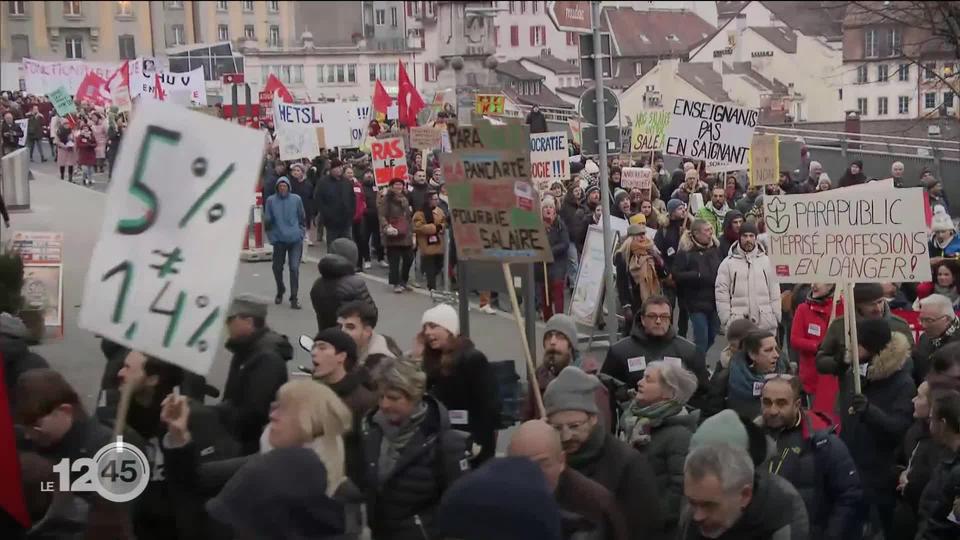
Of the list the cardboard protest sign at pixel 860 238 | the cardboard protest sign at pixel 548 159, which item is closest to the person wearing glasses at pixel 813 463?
the cardboard protest sign at pixel 860 238

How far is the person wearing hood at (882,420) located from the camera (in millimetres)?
7297

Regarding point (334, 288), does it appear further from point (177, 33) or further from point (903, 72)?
point (177, 33)

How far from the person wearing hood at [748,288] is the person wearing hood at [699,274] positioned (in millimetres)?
1174

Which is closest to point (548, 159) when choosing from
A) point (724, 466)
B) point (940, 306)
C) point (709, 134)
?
point (709, 134)

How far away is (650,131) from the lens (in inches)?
795

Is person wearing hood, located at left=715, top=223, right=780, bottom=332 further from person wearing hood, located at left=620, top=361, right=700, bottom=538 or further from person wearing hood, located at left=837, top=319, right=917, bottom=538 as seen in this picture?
person wearing hood, located at left=620, top=361, right=700, bottom=538

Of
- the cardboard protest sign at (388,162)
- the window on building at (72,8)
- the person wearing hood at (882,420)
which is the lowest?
the person wearing hood at (882,420)

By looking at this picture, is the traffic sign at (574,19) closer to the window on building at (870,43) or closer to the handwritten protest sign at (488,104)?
the handwritten protest sign at (488,104)

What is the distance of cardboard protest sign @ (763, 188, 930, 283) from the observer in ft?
28.3

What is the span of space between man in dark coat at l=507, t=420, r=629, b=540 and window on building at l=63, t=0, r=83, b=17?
2592 inches

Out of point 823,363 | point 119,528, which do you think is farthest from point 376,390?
point 823,363

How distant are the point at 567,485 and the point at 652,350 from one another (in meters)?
2.99

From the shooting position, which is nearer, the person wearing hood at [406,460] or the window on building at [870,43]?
the person wearing hood at [406,460]

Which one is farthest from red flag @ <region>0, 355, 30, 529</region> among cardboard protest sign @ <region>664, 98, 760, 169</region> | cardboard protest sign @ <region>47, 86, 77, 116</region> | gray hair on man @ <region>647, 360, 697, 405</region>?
cardboard protest sign @ <region>47, 86, 77, 116</region>
